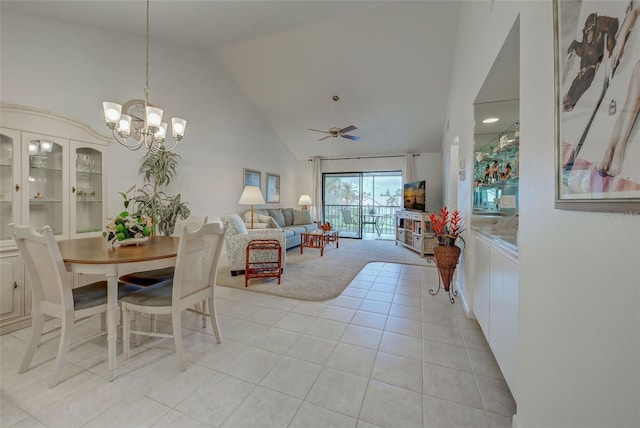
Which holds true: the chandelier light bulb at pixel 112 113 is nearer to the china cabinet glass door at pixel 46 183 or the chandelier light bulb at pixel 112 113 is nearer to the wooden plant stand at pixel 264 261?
the china cabinet glass door at pixel 46 183

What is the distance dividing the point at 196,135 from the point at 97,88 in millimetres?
1513

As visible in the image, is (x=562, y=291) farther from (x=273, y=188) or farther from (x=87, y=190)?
(x=273, y=188)

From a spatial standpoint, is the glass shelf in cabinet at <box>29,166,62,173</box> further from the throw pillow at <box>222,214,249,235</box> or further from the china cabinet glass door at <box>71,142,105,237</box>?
the throw pillow at <box>222,214,249,235</box>

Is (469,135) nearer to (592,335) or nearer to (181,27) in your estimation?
(592,335)

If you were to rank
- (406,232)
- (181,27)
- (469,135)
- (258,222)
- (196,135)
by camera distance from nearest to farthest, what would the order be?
(469,135)
(181,27)
(196,135)
(258,222)
(406,232)

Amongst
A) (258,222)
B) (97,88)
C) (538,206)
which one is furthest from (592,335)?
(258,222)

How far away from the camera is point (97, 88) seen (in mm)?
3072

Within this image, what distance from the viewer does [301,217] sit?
6.95m

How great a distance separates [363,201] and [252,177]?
345cm

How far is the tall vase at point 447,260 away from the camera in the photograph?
2684 mm

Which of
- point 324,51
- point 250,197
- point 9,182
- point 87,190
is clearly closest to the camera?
point 9,182

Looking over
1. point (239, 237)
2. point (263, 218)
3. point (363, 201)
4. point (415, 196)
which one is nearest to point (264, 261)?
point (239, 237)

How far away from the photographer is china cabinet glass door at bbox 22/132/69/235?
2.34 m

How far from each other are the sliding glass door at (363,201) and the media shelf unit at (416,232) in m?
0.99
